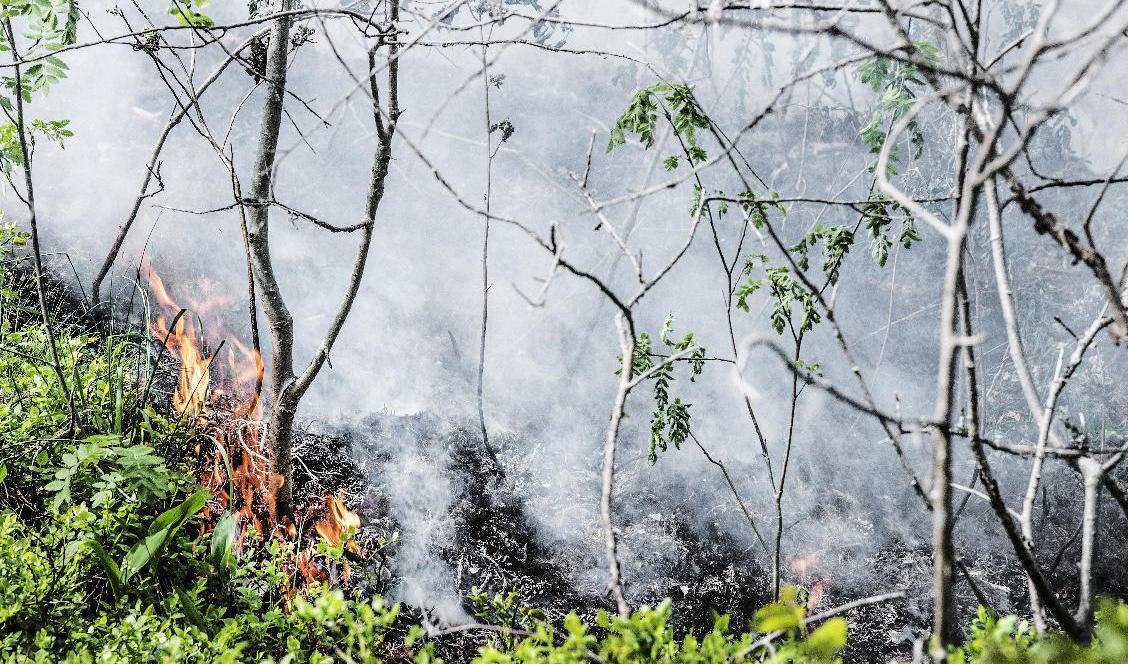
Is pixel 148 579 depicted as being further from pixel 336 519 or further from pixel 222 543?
pixel 336 519

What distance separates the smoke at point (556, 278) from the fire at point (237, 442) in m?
0.36

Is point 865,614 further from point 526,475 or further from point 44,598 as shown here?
point 44,598

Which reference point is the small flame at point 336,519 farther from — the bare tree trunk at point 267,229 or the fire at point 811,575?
the fire at point 811,575

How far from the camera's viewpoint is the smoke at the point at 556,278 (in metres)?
3.97

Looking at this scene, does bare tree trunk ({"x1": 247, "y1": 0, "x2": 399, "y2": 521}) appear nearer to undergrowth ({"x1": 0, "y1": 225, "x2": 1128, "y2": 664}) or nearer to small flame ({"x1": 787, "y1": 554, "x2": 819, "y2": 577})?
undergrowth ({"x1": 0, "y1": 225, "x2": 1128, "y2": 664})

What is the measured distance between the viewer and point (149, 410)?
2.96 metres

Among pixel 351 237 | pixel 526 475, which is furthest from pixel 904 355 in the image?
pixel 351 237

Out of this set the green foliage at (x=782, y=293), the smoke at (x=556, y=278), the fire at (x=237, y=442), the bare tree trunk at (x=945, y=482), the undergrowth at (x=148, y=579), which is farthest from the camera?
the smoke at (x=556, y=278)

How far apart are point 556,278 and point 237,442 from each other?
2907mm

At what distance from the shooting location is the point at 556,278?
17.7 feet

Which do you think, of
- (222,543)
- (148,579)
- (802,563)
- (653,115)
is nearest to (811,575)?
(802,563)

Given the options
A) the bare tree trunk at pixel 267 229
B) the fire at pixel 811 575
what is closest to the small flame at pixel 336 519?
the bare tree trunk at pixel 267 229

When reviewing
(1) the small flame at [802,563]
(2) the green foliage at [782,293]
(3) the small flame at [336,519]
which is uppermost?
(2) the green foliage at [782,293]

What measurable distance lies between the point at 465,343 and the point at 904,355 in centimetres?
394
